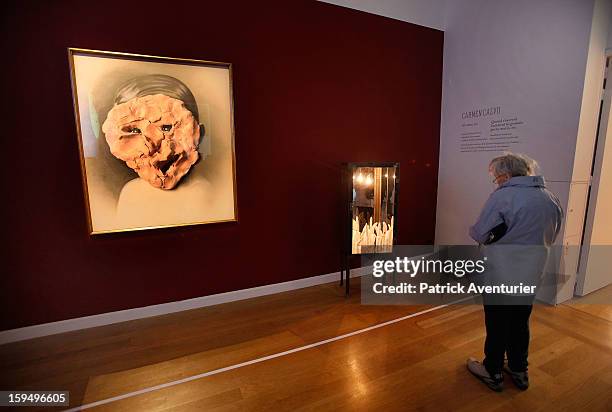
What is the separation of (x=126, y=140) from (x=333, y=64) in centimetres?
218

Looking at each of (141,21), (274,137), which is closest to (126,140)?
(141,21)

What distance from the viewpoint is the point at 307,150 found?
360cm

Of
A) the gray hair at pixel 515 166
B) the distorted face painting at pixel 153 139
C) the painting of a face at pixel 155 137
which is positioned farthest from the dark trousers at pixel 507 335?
the painting of a face at pixel 155 137

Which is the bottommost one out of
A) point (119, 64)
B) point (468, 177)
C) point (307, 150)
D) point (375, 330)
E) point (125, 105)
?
point (375, 330)

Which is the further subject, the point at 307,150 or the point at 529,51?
the point at 307,150

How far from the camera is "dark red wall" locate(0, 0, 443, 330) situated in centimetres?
256

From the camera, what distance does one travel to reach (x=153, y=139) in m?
2.88

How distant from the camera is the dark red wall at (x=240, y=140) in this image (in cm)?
256

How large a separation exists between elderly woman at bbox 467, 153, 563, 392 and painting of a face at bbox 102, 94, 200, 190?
2.40 meters

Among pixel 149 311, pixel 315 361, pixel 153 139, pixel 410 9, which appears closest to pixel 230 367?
pixel 315 361

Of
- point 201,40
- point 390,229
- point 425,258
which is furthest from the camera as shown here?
point 425,258

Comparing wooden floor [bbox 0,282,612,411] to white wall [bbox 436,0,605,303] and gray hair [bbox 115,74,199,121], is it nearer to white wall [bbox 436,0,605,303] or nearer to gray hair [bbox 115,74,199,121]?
white wall [bbox 436,0,605,303]

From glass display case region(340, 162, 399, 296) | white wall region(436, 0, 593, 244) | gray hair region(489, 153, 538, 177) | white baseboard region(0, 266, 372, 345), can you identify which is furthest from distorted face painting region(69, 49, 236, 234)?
white wall region(436, 0, 593, 244)

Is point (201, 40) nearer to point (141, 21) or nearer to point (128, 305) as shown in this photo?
point (141, 21)
